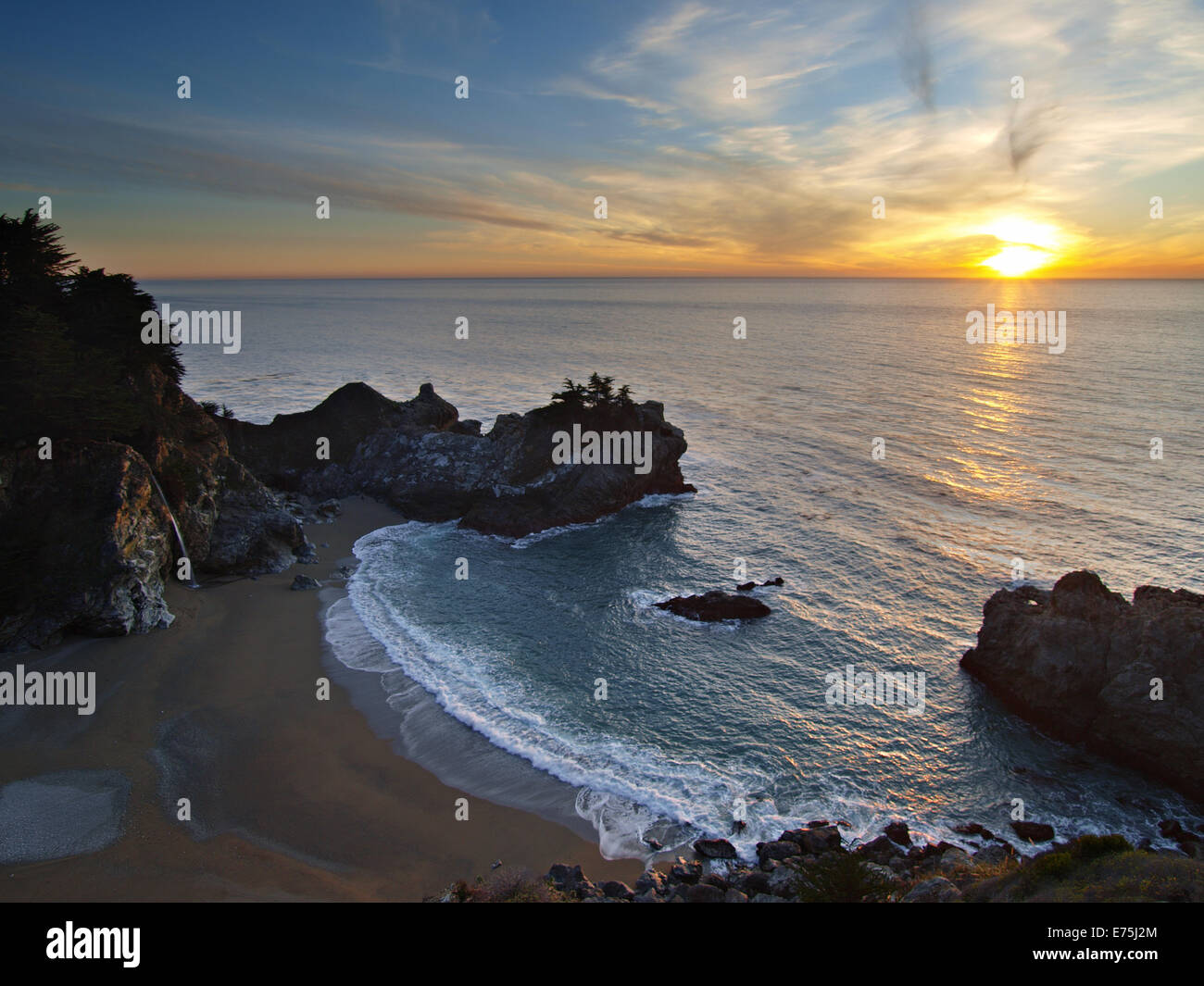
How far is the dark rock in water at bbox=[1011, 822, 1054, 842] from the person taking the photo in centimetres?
2130

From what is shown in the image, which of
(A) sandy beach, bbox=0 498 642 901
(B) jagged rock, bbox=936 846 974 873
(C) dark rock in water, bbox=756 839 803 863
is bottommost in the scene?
(B) jagged rock, bbox=936 846 974 873

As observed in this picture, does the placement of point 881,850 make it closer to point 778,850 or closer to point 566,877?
point 778,850

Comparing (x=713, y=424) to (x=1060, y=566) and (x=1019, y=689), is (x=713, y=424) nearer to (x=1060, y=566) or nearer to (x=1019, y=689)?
(x=1060, y=566)

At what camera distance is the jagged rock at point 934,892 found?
1593 centimetres

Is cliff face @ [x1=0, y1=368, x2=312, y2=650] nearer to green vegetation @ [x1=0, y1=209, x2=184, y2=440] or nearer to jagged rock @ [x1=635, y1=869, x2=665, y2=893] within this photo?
green vegetation @ [x1=0, y1=209, x2=184, y2=440]

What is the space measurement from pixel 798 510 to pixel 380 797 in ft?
118

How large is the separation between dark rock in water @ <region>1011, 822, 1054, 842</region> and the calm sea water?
603 mm

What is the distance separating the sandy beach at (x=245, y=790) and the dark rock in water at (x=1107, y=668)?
19059mm

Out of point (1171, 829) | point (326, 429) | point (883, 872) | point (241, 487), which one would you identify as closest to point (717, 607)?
point (883, 872)

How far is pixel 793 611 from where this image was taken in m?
35.0

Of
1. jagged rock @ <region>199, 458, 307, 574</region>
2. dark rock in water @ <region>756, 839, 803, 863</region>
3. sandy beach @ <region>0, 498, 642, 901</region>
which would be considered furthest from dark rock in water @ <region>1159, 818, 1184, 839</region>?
jagged rock @ <region>199, 458, 307, 574</region>

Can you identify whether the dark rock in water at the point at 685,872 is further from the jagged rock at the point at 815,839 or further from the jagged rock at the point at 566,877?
the jagged rock at the point at 815,839

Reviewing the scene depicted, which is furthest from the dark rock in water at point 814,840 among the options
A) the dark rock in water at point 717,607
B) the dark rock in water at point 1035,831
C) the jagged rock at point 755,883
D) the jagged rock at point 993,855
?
the dark rock in water at point 717,607
